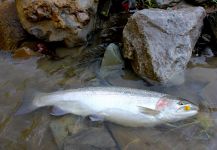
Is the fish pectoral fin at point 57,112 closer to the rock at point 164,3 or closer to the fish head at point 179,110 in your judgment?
the fish head at point 179,110

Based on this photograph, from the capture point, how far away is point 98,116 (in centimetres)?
496

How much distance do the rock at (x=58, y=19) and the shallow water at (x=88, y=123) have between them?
0.70 meters

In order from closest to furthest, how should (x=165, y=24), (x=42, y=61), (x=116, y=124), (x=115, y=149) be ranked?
(x=115, y=149) < (x=116, y=124) < (x=165, y=24) < (x=42, y=61)

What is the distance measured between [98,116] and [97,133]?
0.26 metres

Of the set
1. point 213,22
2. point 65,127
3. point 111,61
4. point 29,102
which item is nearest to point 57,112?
point 65,127

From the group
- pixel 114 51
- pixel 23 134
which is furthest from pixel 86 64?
pixel 23 134

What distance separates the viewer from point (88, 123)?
5.01 meters

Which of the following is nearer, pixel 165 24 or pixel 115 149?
pixel 115 149

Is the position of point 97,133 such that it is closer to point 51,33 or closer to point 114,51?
point 114,51

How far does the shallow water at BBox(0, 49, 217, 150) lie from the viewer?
15.3 feet

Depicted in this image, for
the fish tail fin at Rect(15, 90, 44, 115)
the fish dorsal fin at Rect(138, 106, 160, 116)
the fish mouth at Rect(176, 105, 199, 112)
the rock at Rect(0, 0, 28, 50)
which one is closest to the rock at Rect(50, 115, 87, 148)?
the fish tail fin at Rect(15, 90, 44, 115)

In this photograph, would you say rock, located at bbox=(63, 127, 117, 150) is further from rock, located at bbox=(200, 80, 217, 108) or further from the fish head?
rock, located at bbox=(200, 80, 217, 108)

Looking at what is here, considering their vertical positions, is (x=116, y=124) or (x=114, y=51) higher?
(x=114, y=51)

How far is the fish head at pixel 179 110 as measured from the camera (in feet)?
15.7
